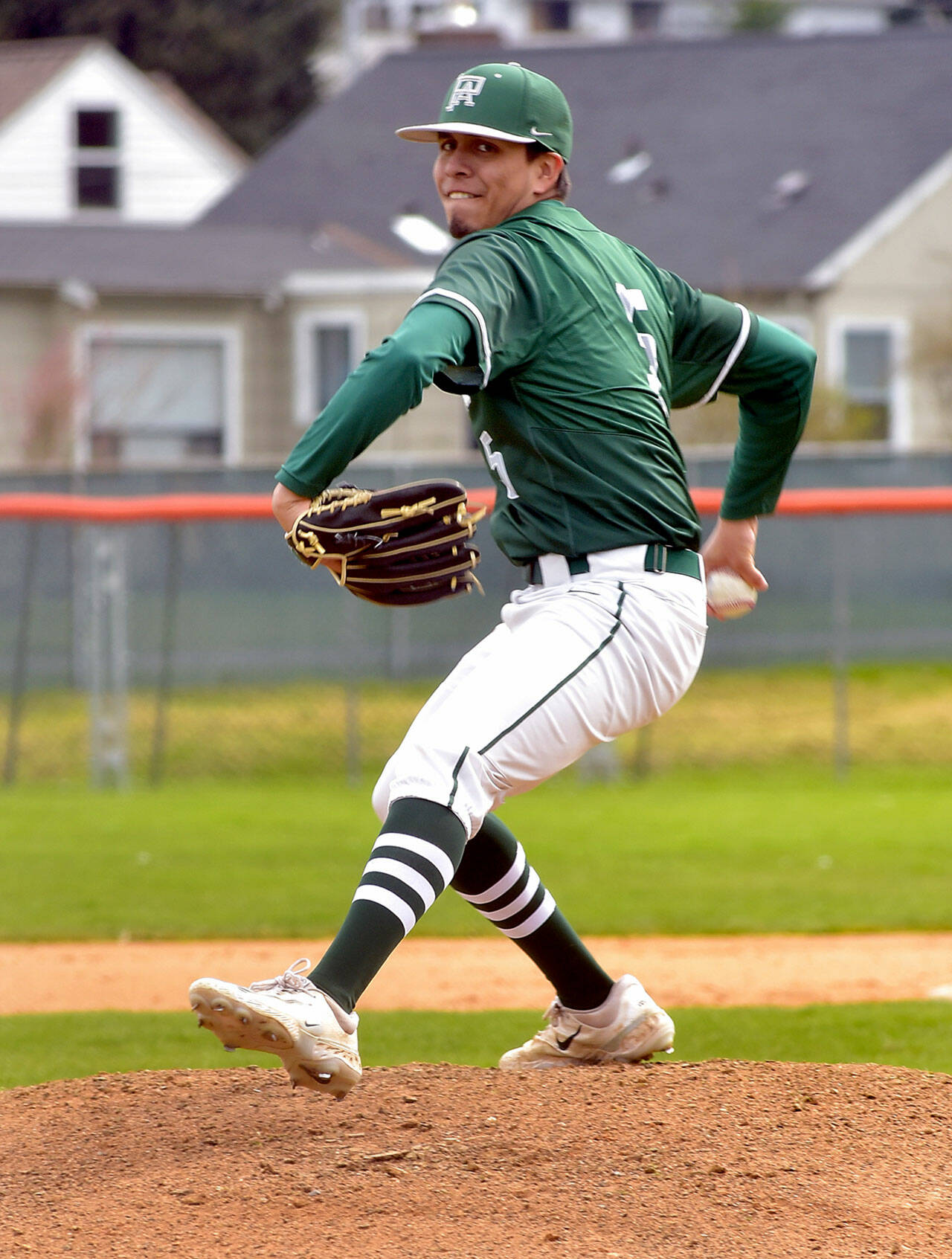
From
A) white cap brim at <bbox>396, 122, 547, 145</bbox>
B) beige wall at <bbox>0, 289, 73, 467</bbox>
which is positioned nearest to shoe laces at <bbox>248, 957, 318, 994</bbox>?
white cap brim at <bbox>396, 122, 547, 145</bbox>

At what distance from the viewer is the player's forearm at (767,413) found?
157 inches

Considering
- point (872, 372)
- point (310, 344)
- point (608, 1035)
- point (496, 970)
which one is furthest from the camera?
point (310, 344)

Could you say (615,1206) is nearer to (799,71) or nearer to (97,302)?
(97,302)

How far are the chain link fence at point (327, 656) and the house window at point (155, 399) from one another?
9.56 m

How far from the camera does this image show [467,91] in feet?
11.7

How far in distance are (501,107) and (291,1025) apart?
1882 millimetres

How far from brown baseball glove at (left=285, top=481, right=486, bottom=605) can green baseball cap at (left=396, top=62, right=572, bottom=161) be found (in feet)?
2.48

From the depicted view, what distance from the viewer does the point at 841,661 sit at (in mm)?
10805

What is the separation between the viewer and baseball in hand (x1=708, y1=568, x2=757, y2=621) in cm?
410

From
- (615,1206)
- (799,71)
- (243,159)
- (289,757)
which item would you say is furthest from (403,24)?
(615,1206)

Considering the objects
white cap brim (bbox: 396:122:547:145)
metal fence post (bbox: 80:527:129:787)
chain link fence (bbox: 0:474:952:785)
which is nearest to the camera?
white cap brim (bbox: 396:122:547:145)

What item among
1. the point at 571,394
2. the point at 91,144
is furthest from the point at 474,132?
the point at 91,144

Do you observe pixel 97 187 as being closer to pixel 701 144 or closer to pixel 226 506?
pixel 701 144

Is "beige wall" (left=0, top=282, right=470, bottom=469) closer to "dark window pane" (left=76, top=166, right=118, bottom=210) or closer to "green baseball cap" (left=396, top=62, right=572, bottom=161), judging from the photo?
"dark window pane" (left=76, top=166, right=118, bottom=210)
